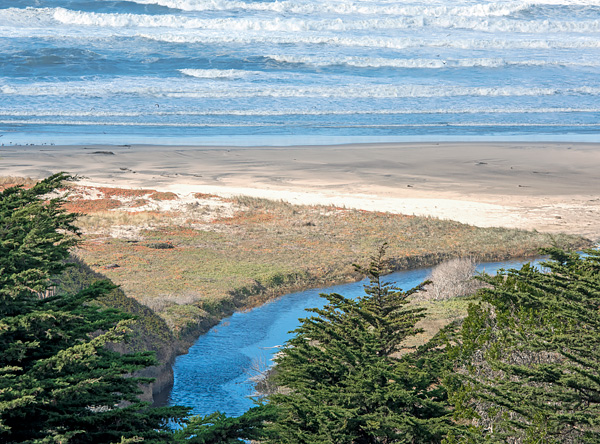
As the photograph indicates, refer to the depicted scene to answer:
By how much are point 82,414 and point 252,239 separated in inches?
1148

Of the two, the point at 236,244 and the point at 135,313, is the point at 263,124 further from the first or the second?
the point at 135,313

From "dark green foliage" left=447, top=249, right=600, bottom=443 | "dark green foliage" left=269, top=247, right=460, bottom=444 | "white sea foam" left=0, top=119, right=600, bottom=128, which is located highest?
"dark green foliage" left=447, top=249, right=600, bottom=443

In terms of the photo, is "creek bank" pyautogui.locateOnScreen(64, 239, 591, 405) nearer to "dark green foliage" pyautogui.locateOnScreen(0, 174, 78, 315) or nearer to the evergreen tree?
"dark green foliage" pyautogui.locateOnScreen(0, 174, 78, 315)

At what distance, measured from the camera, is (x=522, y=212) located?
4062 cm

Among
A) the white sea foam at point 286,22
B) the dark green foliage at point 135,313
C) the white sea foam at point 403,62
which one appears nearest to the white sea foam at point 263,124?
the white sea foam at point 403,62

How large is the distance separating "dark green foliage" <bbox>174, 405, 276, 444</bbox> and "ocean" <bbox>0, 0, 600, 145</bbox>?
198ft

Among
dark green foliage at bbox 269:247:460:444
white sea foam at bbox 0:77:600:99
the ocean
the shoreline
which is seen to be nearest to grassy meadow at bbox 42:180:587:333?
the shoreline

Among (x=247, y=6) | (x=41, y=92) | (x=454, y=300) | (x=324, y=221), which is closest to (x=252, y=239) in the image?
Result: (x=324, y=221)

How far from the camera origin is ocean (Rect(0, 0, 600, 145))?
78125mm

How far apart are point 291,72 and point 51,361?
117 metres

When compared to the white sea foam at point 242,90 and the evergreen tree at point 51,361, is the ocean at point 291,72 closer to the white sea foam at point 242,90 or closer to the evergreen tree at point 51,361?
the white sea foam at point 242,90

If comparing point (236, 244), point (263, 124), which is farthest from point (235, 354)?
point (263, 124)

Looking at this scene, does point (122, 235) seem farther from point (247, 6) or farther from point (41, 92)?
point (247, 6)

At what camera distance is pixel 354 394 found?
33.2ft
